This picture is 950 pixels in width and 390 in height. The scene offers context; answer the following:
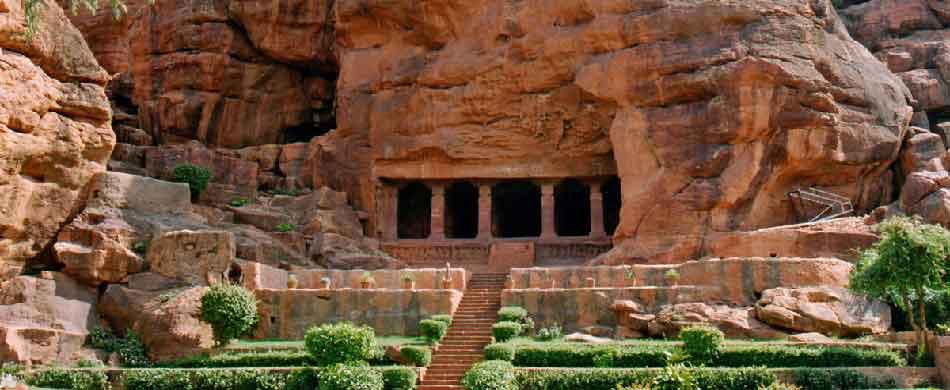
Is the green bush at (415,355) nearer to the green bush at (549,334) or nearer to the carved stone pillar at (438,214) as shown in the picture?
the green bush at (549,334)

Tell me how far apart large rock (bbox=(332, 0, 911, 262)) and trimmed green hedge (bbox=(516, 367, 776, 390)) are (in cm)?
1367

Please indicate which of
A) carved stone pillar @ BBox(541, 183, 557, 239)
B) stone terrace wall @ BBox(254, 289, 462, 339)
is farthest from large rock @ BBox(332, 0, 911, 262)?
stone terrace wall @ BBox(254, 289, 462, 339)

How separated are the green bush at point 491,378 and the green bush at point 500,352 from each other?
1.56 m

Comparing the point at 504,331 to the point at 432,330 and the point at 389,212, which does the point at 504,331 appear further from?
the point at 389,212

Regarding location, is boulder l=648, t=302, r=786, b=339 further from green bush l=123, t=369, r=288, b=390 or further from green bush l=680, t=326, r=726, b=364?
green bush l=123, t=369, r=288, b=390

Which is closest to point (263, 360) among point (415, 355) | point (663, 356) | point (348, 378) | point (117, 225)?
point (348, 378)

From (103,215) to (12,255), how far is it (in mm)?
3112

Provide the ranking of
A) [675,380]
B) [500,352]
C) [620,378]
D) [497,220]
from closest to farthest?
[675,380] < [620,378] < [500,352] < [497,220]

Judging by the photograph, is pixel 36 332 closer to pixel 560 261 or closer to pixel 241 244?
pixel 241 244

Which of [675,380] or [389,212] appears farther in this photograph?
[389,212]

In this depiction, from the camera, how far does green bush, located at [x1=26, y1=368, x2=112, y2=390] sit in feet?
90.7

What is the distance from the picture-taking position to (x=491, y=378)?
25.4 metres

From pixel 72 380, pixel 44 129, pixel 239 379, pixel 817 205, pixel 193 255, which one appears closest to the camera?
pixel 239 379

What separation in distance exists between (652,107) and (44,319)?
892 inches
